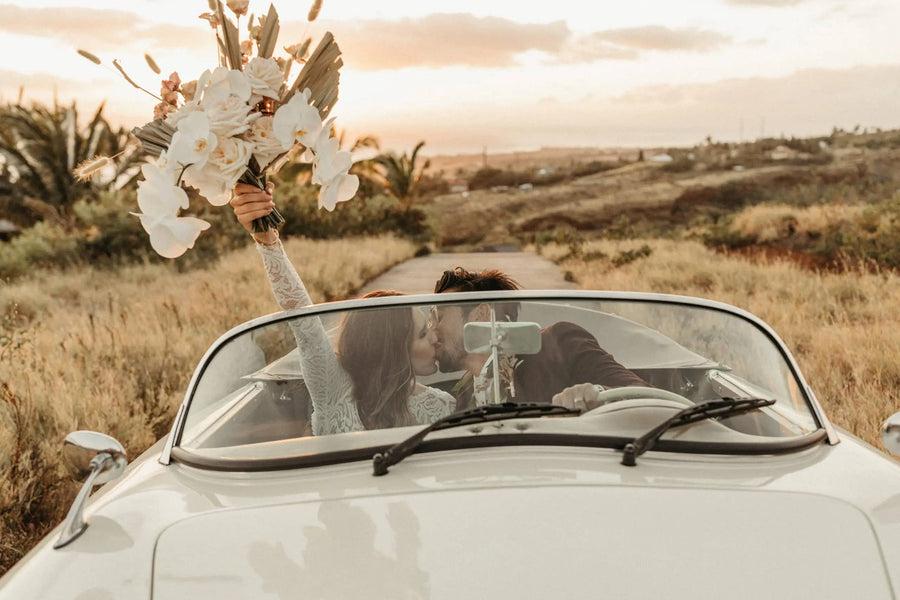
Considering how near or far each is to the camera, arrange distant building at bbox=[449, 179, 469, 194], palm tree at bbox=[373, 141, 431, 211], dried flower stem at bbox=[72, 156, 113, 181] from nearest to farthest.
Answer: dried flower stem at bbox=[72, 156, 113, 181] < palm tree at bbox=[373, 141, 431, 211] < distant building at bbox=[449, 179, 469, 194]

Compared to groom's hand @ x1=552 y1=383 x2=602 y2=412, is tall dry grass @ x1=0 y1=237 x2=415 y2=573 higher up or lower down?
lower down

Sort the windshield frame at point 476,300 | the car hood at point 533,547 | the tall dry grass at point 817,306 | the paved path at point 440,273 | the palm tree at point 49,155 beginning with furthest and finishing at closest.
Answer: the palm tree at point 49,155 < the paved path at point 440,273 < the tall dry grass at point 817,306 < the windshield frame at point 476,300 < the car hood at point 533,547

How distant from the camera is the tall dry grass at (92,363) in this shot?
16.0ft

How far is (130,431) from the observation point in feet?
19.7

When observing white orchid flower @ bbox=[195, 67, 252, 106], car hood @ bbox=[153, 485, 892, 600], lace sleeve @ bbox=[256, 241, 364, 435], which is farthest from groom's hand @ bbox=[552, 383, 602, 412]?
white orchid flower @ bbox=[195, 67, 252, 106]

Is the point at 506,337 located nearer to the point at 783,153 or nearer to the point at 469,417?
the point at 469,417

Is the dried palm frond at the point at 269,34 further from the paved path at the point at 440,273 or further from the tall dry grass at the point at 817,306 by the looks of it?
the paved path at the point at 440,273

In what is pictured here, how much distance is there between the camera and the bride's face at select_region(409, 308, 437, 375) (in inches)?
110

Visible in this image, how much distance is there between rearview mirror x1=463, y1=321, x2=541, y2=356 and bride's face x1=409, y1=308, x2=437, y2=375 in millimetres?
153

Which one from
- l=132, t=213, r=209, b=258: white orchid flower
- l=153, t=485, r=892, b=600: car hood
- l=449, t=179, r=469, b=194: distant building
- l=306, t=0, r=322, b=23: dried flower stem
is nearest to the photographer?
l=153, t=485, r=892, b=600: car hood

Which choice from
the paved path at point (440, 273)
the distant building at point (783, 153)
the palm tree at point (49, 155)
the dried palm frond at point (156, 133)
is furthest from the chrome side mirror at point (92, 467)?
the distant building at point (783, 153)

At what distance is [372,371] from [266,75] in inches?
42.3

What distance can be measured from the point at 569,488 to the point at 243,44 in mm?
2174

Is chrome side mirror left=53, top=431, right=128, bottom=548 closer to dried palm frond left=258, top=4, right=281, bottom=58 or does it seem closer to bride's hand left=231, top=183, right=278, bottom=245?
bride's hand left=231, top=183, right=278, bottom=245
